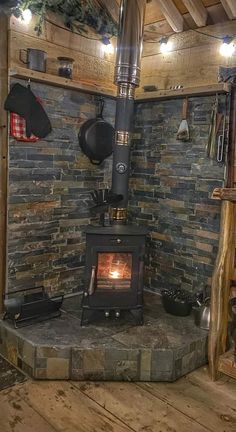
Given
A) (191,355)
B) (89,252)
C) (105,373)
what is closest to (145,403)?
(105,373)

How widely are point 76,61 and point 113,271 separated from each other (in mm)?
2014

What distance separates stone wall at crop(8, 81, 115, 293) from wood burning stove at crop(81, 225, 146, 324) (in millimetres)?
701

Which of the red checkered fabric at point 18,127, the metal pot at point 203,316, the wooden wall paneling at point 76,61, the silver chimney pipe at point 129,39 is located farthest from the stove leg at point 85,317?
the wooden wall paneling at point 76,61

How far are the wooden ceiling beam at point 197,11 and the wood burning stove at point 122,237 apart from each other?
16.4 inches

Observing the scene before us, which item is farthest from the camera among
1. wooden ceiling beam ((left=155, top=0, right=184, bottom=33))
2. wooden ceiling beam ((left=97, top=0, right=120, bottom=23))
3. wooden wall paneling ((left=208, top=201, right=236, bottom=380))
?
wooden ceiling beam ((left=97, top=0, right=120, bottom=23))

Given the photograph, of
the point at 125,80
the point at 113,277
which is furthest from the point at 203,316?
the point at 125,80

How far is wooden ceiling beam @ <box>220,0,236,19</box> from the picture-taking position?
3.15m

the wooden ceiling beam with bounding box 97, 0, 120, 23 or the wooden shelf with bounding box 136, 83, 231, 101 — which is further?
the wooden ceiling beam with bounding box 97, 0, 120, 23

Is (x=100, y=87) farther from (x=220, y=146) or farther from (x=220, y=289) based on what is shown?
(x=220, y=289)

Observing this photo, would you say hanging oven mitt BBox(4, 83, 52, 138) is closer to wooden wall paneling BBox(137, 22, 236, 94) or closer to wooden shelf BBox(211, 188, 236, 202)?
wooden wall paneling BBox(137, 22, 236, 94)

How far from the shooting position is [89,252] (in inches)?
120

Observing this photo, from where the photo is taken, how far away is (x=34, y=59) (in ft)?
10.6

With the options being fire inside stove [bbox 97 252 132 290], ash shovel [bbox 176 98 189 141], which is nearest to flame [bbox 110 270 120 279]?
fire inside stove [bbox 97 252 132 290]

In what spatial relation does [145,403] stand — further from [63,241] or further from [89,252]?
[63,241]
